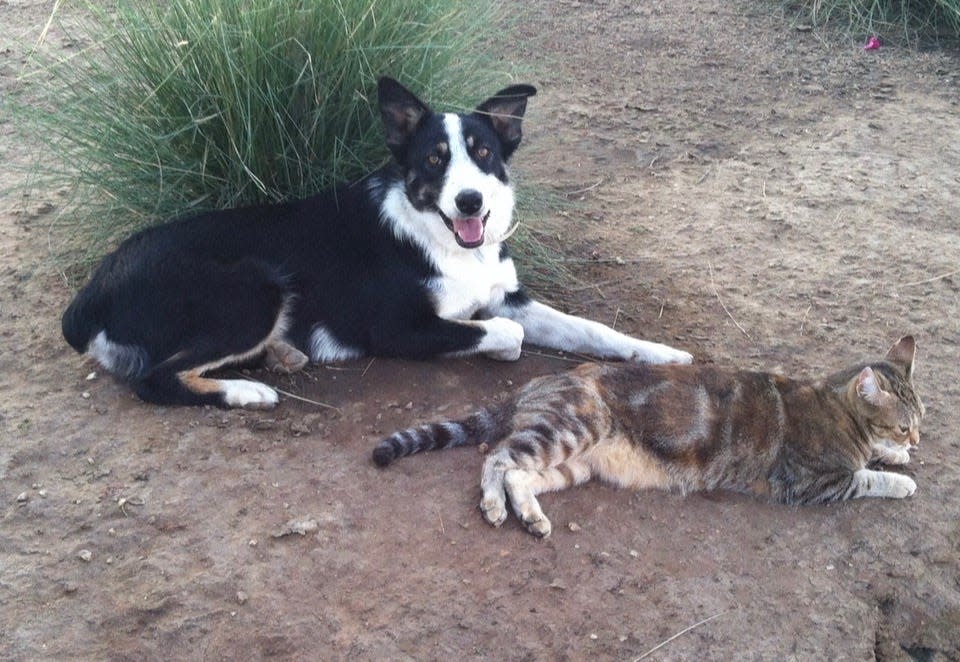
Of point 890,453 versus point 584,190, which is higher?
point 584,190

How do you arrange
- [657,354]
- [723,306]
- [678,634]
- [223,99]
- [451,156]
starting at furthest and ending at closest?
[723,306] → [223,99] → [657,354] → [451,156] → [678,634]

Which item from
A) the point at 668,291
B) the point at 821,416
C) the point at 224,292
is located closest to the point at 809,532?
the point at 821,416

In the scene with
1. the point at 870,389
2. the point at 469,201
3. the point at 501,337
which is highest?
the point at 469,201

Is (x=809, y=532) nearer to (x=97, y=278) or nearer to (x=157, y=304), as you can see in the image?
(x=157, y=304)

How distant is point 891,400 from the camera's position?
12.5 ft

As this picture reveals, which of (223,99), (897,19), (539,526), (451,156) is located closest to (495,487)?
(539,526)

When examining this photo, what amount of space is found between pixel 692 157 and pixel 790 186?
2.16 feet

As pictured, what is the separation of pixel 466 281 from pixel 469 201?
1.35ft

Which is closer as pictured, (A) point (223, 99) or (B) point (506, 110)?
(B) point (506, 110)

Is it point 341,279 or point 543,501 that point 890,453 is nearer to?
point 543,501

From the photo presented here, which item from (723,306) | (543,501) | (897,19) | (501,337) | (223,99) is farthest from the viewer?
(897,19)

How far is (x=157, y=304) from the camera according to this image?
4258mm

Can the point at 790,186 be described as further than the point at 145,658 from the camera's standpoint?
Yes

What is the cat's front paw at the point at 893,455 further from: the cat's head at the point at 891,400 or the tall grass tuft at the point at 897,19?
the tall grass tuft at the point at 897,19
